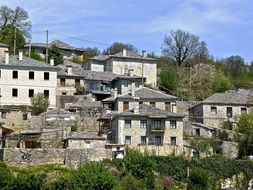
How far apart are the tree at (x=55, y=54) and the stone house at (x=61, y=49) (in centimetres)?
78

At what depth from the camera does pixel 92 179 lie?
4644 cm

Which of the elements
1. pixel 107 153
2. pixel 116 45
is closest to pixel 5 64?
pixel 107 153

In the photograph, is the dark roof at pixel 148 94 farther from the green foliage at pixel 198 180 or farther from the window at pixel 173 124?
the green foliage at pixel 198 180

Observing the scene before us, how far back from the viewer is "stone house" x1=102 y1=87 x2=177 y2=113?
Answer: 63.7 m

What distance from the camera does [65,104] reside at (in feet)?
222

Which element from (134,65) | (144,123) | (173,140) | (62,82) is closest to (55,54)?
(134,65)

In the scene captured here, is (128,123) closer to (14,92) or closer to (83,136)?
(83,136)

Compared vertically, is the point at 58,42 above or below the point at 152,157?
above

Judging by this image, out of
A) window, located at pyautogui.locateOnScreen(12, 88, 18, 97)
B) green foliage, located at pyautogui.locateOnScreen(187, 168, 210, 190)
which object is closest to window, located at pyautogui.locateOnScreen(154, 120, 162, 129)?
green foliage, located at pyautogui.locateOnScreen(187, 168, 210, 190)

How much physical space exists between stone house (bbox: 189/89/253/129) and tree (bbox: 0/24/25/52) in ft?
102

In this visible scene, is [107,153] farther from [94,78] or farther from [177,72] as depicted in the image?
[177,72]

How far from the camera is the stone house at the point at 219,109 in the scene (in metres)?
68.9

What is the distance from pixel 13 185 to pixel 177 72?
48.9 m

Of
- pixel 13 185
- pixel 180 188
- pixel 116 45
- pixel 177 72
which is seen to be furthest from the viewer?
pixel 116 45
